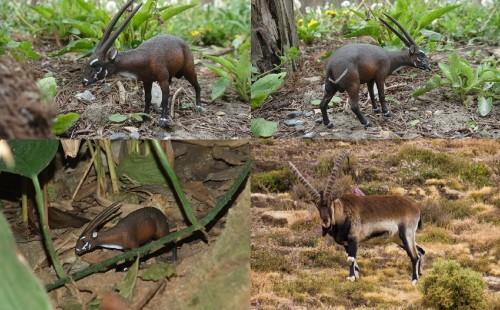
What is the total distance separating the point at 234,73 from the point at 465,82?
0.46 meters

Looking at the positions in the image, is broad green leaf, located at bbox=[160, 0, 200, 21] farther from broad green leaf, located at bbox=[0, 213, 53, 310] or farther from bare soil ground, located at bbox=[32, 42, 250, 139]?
broad green leaf, located at bbox=[0, 213, 53, 310]

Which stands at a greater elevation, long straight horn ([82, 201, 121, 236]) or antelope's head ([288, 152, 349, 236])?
long straight horn ([82, 201, 121, 236])

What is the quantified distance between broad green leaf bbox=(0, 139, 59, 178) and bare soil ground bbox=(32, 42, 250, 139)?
0.05m

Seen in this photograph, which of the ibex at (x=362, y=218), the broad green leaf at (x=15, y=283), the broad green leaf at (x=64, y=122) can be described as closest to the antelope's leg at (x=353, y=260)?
the ibex at (x=362, y=218)

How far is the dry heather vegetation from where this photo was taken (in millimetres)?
1250

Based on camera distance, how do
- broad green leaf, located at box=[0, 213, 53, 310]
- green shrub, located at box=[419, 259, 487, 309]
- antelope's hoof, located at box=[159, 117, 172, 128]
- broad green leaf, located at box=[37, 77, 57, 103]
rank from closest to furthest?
broad green leaf, located at box=[0, 213, 53, 310], broad green leaf, located at box=[37, 77, 57, 103], antelope's hoof, located at box=[159, 117, 172, 128], green shrub, located at box=[419, 259, 487, 309]

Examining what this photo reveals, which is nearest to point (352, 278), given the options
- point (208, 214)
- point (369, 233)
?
point (369, 233)

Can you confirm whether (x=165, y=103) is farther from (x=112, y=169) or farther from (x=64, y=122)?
(x=112, y=169)

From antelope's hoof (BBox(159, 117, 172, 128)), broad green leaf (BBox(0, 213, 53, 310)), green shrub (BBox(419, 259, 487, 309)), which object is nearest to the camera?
broad green leaf (BBox(0, 213, 53, 310))

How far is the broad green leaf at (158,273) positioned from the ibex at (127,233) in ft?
0.21

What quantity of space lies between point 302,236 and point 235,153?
9.4 inches

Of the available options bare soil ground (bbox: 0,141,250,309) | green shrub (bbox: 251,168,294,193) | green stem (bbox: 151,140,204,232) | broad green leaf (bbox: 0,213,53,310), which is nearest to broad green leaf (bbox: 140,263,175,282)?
bare soil ground (bbox: 0,141,250,309)

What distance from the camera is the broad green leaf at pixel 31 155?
3.46 ft

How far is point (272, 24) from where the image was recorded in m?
1.14
